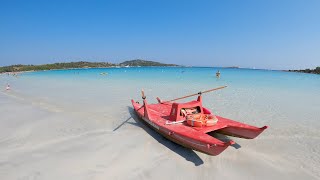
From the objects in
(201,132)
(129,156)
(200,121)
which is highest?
(200,121)

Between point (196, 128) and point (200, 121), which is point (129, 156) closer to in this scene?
point (196, 128)

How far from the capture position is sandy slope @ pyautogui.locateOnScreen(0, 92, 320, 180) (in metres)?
7.00

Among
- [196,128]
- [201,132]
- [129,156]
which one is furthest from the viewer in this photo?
[196,128]

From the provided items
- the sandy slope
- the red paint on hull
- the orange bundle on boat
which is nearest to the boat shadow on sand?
the sandy slope

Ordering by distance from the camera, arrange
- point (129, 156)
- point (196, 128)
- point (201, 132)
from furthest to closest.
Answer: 1. point (196, 128)
2. point (201, 132)
3. point (129, 156)

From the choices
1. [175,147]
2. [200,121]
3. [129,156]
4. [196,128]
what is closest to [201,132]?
[196,128]

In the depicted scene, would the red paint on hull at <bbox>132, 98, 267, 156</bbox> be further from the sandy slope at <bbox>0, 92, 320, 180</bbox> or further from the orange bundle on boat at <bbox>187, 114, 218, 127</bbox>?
the sandy slope at <bbox>0, 92, 320, 180</bbox>

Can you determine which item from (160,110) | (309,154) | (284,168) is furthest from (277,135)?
(160,110)

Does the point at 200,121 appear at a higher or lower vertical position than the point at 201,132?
higher

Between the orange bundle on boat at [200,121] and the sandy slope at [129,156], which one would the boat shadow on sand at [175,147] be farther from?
the orange bundle on boat at [200,121]

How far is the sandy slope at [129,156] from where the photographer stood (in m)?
7.00

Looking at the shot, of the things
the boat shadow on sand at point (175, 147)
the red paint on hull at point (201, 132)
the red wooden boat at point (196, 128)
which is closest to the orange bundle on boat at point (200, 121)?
the red wooden boat at point (196, 128)

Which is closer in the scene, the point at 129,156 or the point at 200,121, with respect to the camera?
the point at 129,156

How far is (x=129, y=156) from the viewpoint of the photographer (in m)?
8.27
